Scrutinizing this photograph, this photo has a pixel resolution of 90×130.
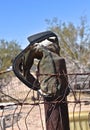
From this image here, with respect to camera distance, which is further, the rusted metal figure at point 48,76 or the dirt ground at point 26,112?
the dirt ground at point 26,112

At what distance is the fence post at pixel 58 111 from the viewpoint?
6.48ft

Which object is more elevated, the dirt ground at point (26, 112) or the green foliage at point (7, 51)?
the green foliage at point (7, 51)

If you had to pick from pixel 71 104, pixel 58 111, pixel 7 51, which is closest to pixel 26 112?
pixel 71 104

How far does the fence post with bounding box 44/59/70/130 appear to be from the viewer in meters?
1.98

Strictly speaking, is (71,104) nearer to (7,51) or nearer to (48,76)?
(48,76)

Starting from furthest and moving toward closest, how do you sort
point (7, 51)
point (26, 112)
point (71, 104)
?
1. point (7, 51)
2. point (26, 112)
3. point (71, 104)

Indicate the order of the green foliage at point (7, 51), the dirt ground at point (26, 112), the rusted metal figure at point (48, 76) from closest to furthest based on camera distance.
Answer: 1. the rusted metal figure at point (48, 76)
2. the dirt ground at point (26, 112)
3. the green foliage at point (7, 51)

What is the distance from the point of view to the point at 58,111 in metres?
2.01

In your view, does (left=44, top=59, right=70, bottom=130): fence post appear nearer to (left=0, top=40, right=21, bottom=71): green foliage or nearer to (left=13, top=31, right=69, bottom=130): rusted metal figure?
(left=13, top=31, right=69, bottom=130): rusted metal figure

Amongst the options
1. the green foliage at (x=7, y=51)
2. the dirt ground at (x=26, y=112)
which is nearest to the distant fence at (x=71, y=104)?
the dirt ground at (x=26, y=112)

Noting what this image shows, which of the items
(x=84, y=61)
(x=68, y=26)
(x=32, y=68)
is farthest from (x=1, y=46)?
(x=32, y=68)

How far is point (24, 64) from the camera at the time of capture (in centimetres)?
208

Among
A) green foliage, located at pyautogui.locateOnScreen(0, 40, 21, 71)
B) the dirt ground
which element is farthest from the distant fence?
green foliage, located at pyautogui.locateOnScreen(0, 40, 21, 71)

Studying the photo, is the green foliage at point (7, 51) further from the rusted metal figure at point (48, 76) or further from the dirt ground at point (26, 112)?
the rusted metal figure at point (48, 76)
